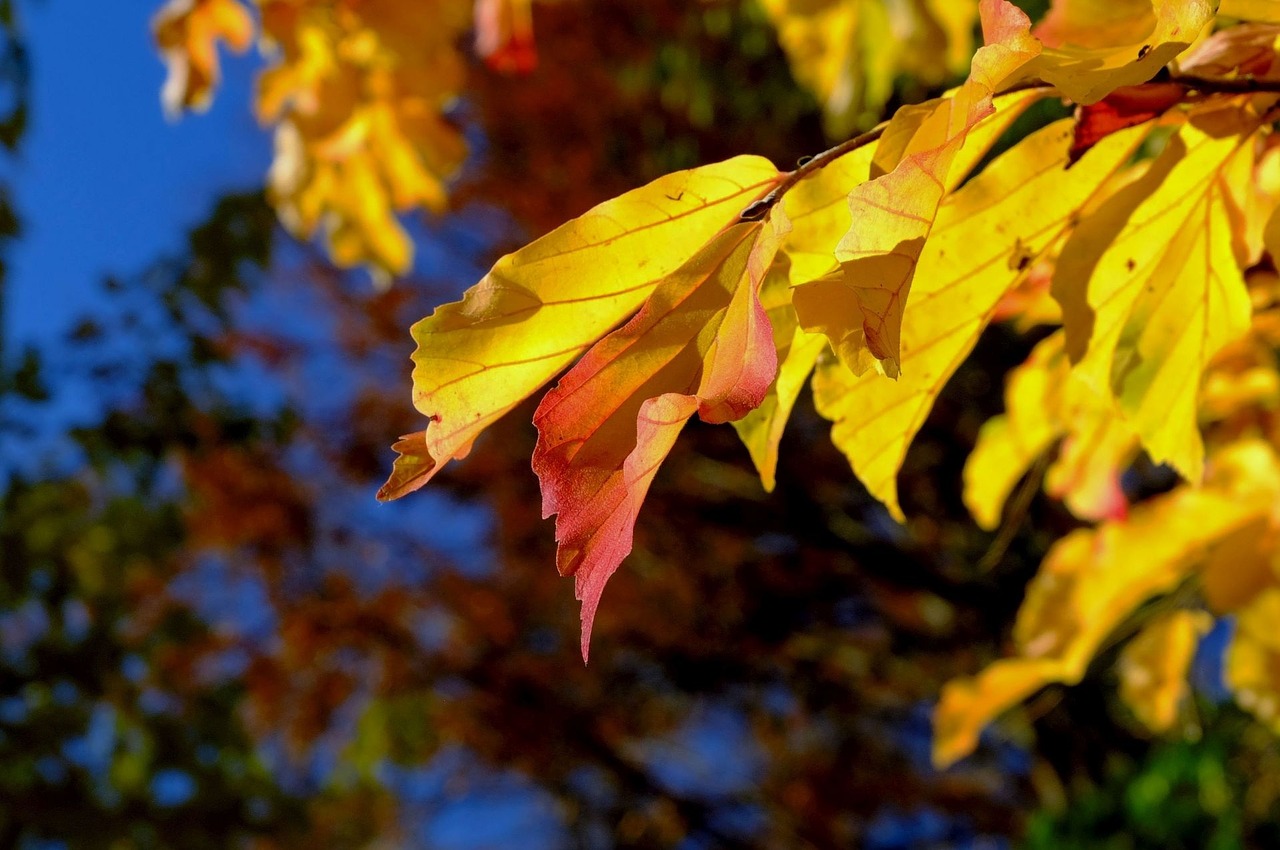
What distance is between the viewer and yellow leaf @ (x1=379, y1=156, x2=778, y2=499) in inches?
12.6

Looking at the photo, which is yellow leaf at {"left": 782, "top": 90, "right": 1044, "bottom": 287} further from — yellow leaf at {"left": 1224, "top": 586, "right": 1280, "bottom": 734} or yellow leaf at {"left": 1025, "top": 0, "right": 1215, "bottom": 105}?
yellow leaf at {"left": 1224, "top": 586, "right": 1280, "bottom": 734}

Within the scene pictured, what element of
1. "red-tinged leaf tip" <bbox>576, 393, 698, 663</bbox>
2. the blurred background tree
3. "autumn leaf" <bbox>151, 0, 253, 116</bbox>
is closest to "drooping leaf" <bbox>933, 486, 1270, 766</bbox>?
"red-tinged leaf tip" <bbox>576, 393, 698, 663</bbox>

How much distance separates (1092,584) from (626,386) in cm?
61

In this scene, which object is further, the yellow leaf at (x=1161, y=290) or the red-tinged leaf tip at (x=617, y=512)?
the yellow leaf at (x=1161, y=290)

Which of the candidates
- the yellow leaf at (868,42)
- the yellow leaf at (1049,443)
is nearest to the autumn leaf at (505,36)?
the yellow leaf at (868,42)

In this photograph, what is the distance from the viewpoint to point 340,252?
3.59 ft

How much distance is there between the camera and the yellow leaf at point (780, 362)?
14.1 inches

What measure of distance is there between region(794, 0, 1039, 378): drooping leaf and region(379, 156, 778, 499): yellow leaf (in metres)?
0.06

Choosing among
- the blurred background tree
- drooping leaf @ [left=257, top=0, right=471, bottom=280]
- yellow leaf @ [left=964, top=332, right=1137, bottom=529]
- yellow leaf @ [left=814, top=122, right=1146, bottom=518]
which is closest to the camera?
yellow leaf @ [left=814, top=122, right=1146, bottom=518]

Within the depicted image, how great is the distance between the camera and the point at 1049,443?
828 mm

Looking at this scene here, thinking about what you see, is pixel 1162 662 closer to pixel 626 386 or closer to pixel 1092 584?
pixel 1092 584

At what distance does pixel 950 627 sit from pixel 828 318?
3.20 m

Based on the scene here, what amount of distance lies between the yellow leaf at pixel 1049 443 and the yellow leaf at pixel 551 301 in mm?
414

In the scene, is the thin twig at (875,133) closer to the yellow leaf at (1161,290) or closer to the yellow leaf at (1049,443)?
the yellow leaf at (1161,290)
